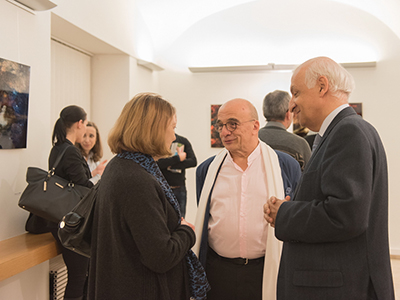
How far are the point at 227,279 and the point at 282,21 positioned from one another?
546cm

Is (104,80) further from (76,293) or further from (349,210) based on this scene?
(349,210)

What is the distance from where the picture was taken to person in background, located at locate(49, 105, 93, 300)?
2955 millimetres

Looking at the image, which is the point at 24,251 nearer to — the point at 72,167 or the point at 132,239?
the point at 72,167

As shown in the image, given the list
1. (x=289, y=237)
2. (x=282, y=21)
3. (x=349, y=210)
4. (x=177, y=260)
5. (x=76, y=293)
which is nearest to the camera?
(x=349, y=210)

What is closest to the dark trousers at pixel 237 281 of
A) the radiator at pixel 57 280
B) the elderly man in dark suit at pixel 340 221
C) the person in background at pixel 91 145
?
the elderly man in dark suit at pixel 340 221

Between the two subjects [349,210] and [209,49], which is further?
[209,49]

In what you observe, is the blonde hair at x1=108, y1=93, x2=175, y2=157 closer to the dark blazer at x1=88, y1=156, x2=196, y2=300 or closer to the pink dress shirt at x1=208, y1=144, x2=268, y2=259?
the dark blazer at x1=88, y1=156, x2=196, y2=300

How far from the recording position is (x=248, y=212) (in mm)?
2174

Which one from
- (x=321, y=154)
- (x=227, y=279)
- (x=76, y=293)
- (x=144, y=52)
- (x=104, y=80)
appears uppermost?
(x=144, y=52)

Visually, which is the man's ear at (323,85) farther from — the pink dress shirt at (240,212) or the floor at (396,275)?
the floor at (396,275)

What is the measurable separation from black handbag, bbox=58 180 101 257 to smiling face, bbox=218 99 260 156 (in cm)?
90

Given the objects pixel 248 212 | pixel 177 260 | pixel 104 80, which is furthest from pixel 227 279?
pixel 104 80

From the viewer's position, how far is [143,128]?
170 centimetres

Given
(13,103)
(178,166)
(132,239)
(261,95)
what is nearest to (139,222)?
(132,239)
